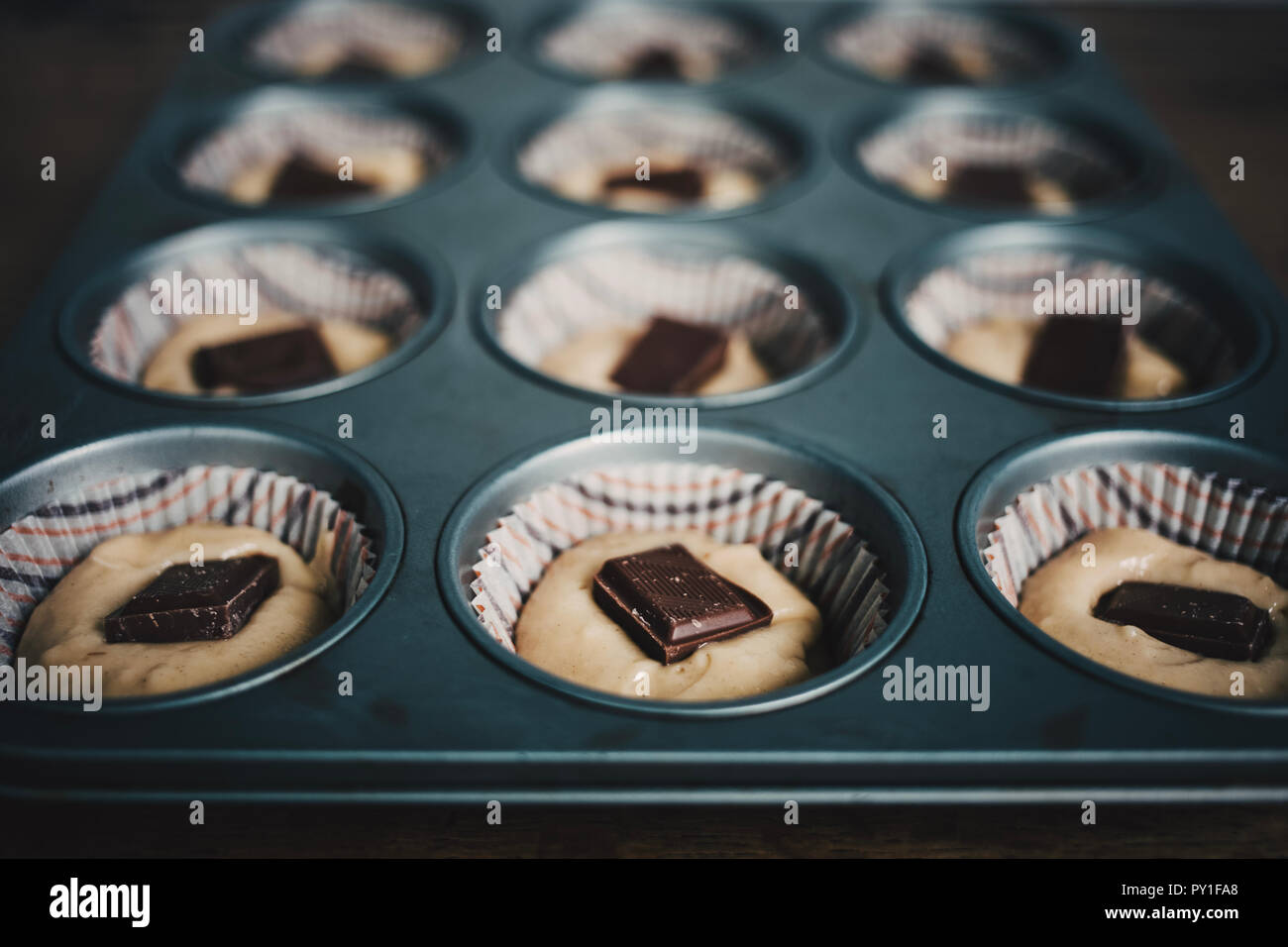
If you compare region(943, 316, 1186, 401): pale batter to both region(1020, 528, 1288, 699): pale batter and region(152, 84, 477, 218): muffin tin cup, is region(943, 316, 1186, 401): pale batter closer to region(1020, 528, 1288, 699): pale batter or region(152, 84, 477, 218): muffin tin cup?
region(1020, 528, 1288, 699): pale batter

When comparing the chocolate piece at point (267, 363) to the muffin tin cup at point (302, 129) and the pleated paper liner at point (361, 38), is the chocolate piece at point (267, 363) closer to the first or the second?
the muffin tin cup at point (302, 129)

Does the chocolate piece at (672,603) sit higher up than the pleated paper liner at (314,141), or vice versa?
the pleated paper liner at (314,141)

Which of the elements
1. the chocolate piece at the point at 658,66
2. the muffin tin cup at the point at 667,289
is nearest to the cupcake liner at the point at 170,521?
the muffin tin cup at the point at 667,289

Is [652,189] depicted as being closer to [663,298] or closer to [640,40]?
[663,298]

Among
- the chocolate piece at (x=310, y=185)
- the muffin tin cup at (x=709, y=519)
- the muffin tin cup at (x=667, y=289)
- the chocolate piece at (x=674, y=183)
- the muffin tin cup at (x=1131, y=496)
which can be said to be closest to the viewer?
the muffin tin cup at (x=709, y=519)

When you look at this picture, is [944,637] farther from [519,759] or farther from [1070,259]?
[1070,259]
